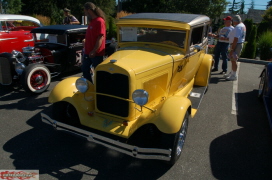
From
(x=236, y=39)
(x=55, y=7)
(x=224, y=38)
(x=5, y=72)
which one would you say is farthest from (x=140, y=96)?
(x=55, y=7)

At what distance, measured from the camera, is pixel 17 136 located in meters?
3.43

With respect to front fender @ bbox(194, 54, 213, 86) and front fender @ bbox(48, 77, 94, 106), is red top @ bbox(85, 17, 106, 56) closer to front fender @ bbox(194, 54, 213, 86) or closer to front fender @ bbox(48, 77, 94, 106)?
front fender @ bbox(48, 77, 94, 106)

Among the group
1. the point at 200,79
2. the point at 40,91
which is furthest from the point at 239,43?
the point at 40,91

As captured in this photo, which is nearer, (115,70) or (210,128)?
(115,70)

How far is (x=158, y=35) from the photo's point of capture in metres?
3.79

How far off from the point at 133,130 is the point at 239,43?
5124mm

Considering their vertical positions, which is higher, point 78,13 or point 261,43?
point 78,13

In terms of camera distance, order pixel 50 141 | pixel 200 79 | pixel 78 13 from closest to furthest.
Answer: pixel 50 141, pixel 200 79, pixel 78 13

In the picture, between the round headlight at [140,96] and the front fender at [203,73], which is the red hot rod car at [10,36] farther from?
the round headlight at [140,96]

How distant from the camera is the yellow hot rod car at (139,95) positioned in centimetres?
264

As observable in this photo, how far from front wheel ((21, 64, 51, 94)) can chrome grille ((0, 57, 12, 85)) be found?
652 mm

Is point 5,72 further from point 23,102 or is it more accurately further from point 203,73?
point 203,73

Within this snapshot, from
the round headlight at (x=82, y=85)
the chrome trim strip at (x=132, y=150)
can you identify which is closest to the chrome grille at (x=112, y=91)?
the round headlight at (x=82, y=85)

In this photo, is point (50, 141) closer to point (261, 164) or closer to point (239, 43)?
point (261, 164)
